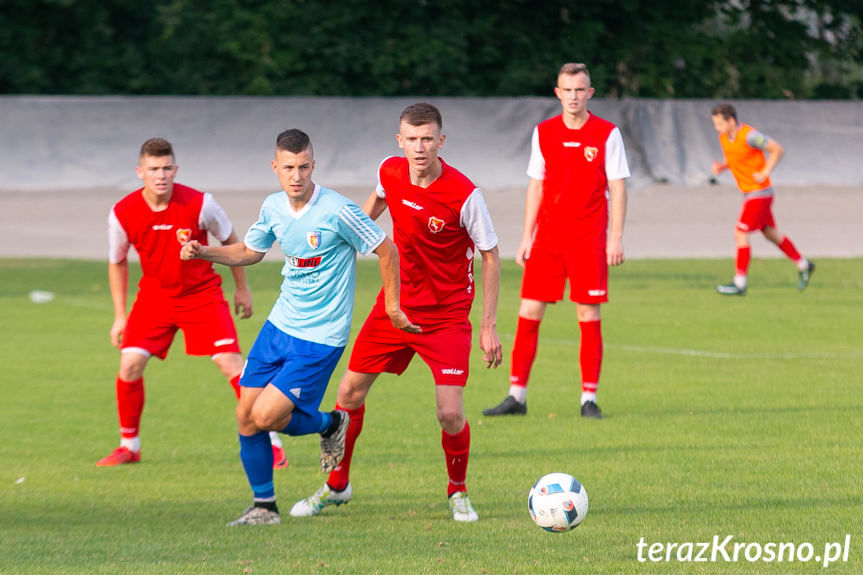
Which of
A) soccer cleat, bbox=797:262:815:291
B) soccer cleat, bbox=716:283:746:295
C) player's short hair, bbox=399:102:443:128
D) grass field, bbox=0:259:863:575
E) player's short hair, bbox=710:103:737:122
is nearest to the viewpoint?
grass field, bbox=0:259:863:575

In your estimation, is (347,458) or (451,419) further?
(347,458)

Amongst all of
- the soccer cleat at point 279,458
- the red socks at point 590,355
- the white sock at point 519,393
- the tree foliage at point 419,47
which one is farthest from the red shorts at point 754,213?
the tree foliage at point 419,47

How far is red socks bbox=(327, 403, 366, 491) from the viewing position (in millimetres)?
6137

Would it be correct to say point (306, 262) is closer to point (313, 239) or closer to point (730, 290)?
point (313, 239)

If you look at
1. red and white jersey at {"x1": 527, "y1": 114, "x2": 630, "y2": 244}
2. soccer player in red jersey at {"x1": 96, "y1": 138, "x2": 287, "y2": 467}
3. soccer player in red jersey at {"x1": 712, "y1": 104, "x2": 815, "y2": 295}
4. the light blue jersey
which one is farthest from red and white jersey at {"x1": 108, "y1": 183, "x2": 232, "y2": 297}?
soccer player in red jersey at {"x1": 712, "y1": 104, "x2": 815, "y2": 295}

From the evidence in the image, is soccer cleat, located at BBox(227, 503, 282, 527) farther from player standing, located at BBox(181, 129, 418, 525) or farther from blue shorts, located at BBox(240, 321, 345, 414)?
blue shorts, located at BBox(240, 321, 345, 414)

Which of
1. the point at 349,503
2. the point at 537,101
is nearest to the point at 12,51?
the point at 537,101

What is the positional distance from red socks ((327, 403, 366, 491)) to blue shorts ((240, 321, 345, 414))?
43 cm

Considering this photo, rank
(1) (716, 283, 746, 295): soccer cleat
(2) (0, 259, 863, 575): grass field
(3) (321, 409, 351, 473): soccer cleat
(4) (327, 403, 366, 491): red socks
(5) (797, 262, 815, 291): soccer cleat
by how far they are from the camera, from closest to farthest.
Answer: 1. (2) (0, 259, 863, 575): grass field
2. (3) (321, 409, 351, 473): soccer cleat
3. (4) (327, 403, 366, 491): red socks
4. (1) (716, 283, 746, 295): soccer cleat
5. (5) (797, 262, 815, 291): soccer cleat

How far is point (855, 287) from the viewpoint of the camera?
16.9m

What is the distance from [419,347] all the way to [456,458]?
0.55m

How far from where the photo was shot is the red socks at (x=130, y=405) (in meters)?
7.47

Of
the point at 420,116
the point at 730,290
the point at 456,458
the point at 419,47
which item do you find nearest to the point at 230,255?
the point at 420,116

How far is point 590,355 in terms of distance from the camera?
28.1 feet
